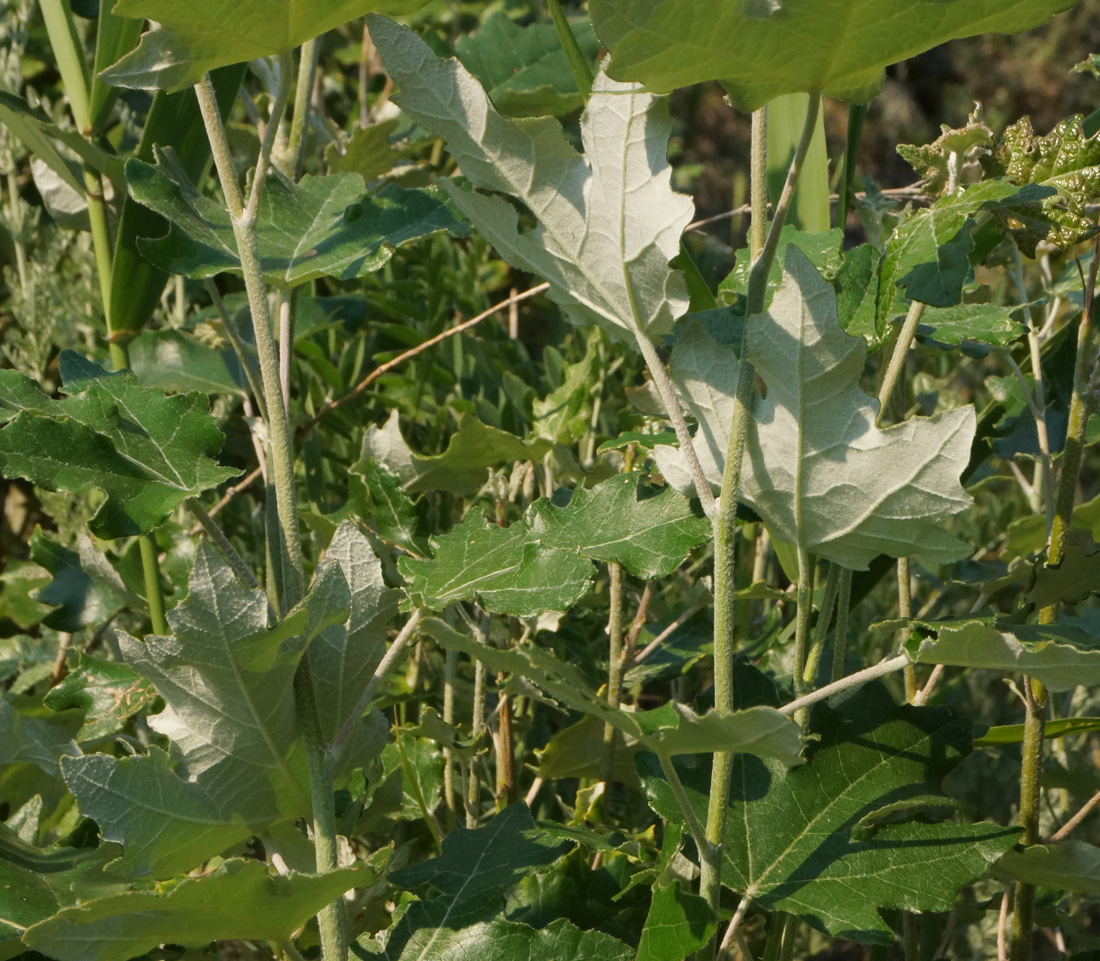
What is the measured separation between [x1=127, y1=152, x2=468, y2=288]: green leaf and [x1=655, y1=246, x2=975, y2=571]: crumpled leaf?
22cm

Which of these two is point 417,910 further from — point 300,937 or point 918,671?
point 918,671

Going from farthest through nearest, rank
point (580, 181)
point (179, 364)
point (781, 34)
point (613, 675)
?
point (179, 364)
point (613, 675)
point (580, 181)
point (781, 34)

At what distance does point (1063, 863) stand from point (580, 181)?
447 millimetres

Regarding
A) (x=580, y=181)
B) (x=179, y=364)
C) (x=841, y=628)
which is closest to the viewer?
(x=580, y=181)

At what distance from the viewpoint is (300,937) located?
2.32 ft

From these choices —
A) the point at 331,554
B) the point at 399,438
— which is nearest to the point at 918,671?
the point at 399,438

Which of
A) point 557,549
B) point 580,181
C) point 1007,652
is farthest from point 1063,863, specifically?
point 580,181

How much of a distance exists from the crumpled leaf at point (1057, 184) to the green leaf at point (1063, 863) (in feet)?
1.04

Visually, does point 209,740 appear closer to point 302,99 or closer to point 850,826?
point 850,826

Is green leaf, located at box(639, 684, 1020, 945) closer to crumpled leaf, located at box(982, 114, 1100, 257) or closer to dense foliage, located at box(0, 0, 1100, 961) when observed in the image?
dense foliage, located at box(0, 0, 1100, 961)

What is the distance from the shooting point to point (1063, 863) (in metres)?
0.61

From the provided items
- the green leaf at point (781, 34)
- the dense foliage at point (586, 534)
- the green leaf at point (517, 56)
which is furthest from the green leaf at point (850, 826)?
the green leaf at point (517, 56)

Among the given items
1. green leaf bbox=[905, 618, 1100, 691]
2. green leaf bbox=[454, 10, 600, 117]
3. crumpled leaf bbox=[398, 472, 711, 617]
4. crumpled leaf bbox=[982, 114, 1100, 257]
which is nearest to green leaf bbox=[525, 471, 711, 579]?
crumpled leaf bbox=[398, 472, 711, 617]

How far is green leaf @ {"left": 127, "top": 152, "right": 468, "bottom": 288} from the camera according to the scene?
63 centimetres
